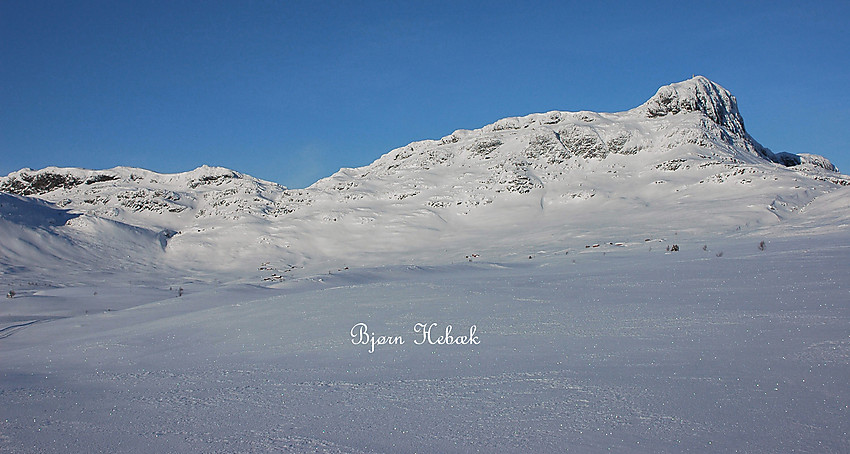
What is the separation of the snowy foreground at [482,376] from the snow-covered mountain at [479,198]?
14.8 m

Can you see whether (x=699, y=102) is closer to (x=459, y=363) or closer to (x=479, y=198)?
(x=479, y=198)

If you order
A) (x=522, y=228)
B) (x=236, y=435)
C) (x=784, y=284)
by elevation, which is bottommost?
(x=236, y=435)

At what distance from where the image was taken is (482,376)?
3676 mm

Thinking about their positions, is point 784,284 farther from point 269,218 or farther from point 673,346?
point 269,218

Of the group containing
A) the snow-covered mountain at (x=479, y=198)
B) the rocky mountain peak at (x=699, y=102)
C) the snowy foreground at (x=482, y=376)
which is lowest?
the snowy foreground at (x=482, y=376)

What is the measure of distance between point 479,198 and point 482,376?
112 feet

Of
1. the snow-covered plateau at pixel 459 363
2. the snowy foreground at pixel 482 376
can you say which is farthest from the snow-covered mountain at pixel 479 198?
the snowy foreground at pixel 482 376

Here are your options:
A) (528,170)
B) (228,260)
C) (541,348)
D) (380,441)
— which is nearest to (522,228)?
(528,170)

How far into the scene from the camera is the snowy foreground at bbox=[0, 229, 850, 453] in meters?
2.67

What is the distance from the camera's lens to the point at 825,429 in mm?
2494

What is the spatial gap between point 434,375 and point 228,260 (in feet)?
94.4

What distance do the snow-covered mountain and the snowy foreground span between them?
14770 mm

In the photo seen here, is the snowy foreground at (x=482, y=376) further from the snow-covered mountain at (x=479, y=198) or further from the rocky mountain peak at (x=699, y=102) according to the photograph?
the rocky mountain peak at (x=699, y=102)

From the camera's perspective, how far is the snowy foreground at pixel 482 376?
2.67 meters
